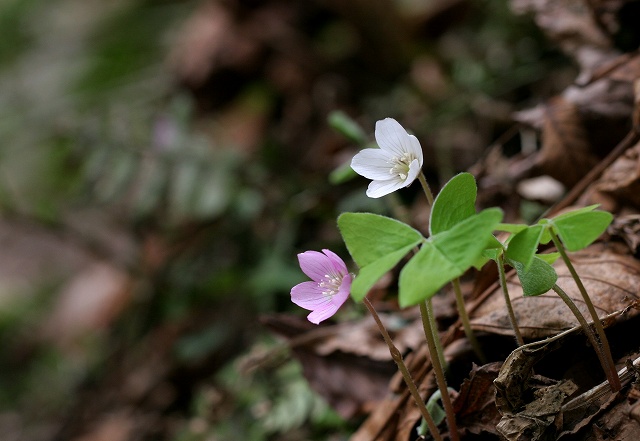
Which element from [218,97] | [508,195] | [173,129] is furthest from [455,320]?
[218,97]

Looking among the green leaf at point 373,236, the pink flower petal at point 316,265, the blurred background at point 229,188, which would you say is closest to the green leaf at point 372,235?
the green leaf at point 373,236

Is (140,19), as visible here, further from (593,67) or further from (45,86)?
(593,67)

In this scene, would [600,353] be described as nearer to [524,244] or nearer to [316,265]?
[524,244]

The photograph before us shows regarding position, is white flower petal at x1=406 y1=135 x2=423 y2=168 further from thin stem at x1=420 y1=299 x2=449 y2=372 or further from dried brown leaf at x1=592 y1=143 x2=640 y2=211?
dried brown leaf at x1=592 y1=143 x2=640 y2=211

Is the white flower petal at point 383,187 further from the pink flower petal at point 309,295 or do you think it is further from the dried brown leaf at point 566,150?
the dried brown leaf at point 566,150

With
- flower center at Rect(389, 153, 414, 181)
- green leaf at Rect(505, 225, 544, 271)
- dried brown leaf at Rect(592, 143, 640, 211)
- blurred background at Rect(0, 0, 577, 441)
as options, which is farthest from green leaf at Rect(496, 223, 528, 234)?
blurred background at Rect(0, 0, 577, 441)
